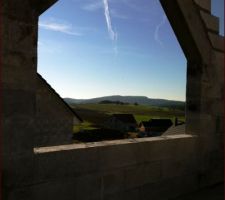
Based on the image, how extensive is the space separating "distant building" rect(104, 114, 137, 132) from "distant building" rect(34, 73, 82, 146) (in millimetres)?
61745

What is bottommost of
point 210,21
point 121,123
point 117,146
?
point 121,123

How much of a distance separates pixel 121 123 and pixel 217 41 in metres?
73.3

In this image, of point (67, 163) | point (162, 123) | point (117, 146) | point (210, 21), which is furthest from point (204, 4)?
A: point (162, 123)

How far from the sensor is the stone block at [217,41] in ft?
15.0

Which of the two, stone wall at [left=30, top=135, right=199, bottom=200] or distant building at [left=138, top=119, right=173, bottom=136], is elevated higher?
stone wall at [left=30, top=135, right=199, bottom=200]

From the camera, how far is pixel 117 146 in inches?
134

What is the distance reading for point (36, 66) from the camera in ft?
8.69

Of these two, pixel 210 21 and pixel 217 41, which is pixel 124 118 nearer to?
pixel 217 41

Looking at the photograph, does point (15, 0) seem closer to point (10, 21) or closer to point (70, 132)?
point (10, 21)

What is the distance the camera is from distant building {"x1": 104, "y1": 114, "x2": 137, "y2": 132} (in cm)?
7738

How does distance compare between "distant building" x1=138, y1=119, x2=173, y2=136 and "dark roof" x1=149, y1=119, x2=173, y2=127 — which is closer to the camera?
"distant building" x1=138, y1=119, x2=173, y2=136

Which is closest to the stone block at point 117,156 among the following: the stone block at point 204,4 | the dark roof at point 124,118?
the stone block at point 204,4

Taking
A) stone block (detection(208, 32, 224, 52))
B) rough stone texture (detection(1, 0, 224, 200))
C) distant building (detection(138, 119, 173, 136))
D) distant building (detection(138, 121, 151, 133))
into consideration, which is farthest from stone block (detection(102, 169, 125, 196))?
distant building (detection(138, 121, 151, 133))

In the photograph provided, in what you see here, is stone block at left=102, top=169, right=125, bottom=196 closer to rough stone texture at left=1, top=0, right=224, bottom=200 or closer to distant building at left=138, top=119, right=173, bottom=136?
rough stone texture at left=1, top=0, right=224, bottom=200
